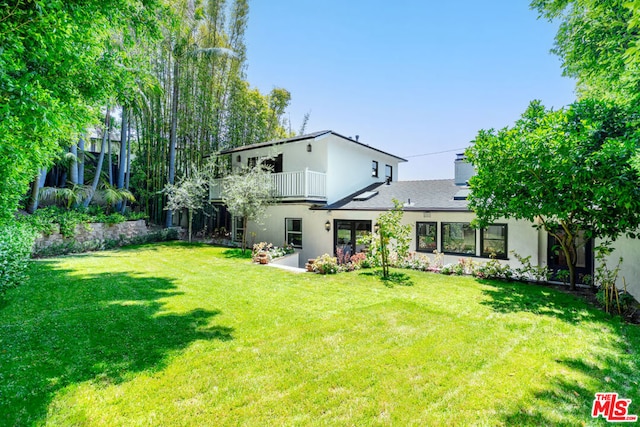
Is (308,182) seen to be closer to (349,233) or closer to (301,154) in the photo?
(301,154)

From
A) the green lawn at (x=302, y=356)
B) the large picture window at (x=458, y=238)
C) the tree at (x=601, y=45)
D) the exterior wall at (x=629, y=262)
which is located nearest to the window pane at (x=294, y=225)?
the large picture window at (x=458, y=238)

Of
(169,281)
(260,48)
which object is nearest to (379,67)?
(260,48)

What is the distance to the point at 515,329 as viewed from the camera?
191 inches

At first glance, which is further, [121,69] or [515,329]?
[121,69]

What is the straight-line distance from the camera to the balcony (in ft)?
41.6

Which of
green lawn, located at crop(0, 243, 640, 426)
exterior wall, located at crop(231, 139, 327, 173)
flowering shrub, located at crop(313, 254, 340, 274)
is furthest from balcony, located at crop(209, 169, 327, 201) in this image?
green lawn, located at crop(0, 243, 640, 426)

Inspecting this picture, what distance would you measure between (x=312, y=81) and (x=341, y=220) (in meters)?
9.67

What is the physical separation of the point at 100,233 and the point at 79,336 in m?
11.7

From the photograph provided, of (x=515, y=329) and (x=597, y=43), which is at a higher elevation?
(x=597, y=43)

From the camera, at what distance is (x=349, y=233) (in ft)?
41.1

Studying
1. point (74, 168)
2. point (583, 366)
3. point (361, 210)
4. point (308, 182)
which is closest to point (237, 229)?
point (308, 182)

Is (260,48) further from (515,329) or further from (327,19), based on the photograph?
(515,329)

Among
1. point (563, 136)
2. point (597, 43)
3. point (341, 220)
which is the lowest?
point (341, 220)

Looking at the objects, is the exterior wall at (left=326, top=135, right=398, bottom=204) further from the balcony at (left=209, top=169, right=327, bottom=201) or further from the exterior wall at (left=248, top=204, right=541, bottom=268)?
the exterior wall at (left=248, top=204, right=541, bottom=268)
